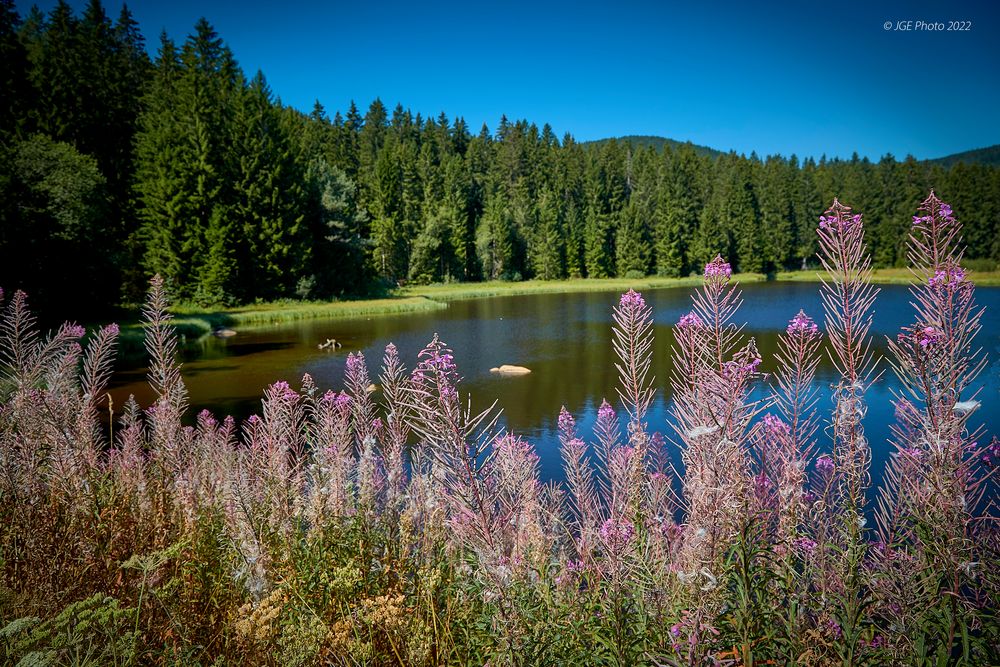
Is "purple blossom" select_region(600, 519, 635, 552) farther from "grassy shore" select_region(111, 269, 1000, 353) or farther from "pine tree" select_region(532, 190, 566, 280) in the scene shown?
"pine tree" select_region(532, 190, 566, 280)

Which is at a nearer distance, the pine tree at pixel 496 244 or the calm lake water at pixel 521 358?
the calm lake water at pixel 521 358

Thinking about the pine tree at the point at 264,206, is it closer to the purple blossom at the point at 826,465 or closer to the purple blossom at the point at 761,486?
the purple blossom at the point at 826,465

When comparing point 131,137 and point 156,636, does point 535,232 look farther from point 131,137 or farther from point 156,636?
point 156,636

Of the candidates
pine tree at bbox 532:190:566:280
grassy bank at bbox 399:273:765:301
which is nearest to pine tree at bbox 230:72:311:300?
grassy bank at bbox 399:273:765:301

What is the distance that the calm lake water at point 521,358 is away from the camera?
605 inches

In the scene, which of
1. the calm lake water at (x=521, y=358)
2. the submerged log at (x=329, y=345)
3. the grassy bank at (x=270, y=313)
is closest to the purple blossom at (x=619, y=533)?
the calm lake water at (x=521, y=358)

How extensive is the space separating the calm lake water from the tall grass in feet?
15.4

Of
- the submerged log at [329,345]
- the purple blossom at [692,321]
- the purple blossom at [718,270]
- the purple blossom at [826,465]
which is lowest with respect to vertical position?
the submerged log at [329,345]

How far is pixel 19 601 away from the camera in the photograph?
292 cm

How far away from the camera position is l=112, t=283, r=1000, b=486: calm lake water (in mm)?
15367

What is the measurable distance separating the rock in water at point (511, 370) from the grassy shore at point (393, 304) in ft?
35.2

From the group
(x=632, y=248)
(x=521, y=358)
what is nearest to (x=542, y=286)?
(x=632, y=248)

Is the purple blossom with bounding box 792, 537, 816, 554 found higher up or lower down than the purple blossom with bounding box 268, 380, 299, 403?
lower down

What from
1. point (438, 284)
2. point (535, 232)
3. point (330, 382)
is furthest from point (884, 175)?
point (330, 382)
